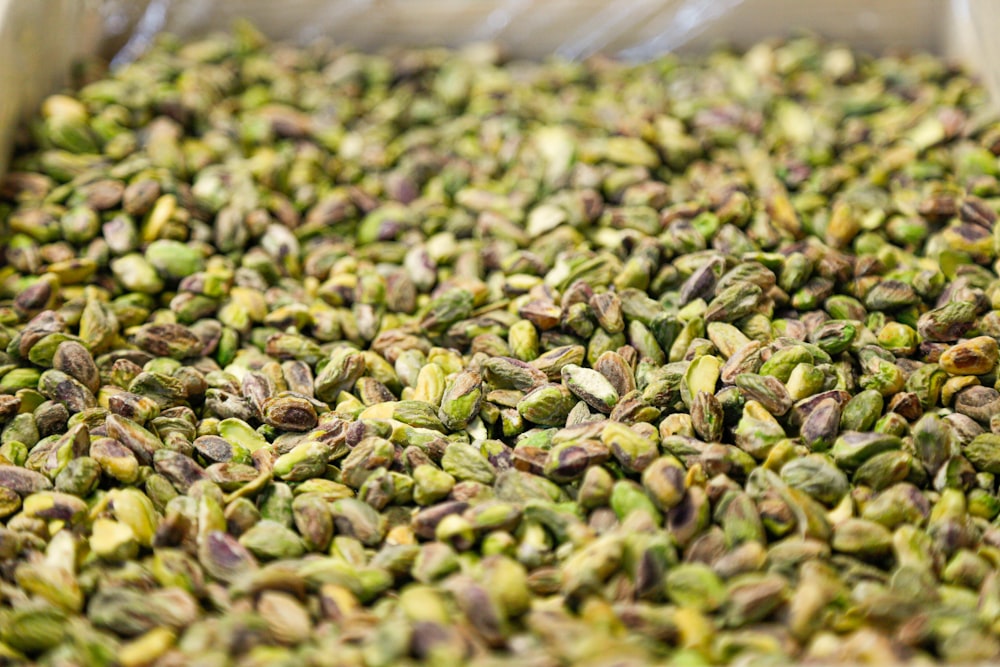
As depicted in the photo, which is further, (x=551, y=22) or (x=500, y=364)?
(x=551, y=22)

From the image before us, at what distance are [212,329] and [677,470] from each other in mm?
943

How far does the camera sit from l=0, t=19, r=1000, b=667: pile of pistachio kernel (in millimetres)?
1039

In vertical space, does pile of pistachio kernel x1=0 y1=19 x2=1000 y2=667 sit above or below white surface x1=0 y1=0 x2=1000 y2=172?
below

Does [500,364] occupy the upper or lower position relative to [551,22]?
lower

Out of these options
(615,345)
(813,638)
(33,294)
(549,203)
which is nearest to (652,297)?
(615,345)

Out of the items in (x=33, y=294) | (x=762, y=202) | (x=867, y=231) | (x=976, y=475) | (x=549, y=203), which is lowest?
(x=976, y=475)

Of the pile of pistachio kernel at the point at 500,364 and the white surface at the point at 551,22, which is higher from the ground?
the white surface at the point at 551,22

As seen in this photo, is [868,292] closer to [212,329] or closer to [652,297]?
[652,297]

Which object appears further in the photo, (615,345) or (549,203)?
(549,203)

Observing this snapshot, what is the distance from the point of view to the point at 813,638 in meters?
1.00

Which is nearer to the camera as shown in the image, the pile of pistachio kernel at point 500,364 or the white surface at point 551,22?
the pile of pistachio kernel at point 500,364

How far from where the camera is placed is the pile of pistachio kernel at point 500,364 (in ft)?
3.41

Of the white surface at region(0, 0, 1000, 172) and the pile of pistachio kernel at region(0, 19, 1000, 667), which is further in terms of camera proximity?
the white surface at region(0, 0, 1000, 172)

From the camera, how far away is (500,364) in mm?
1451
